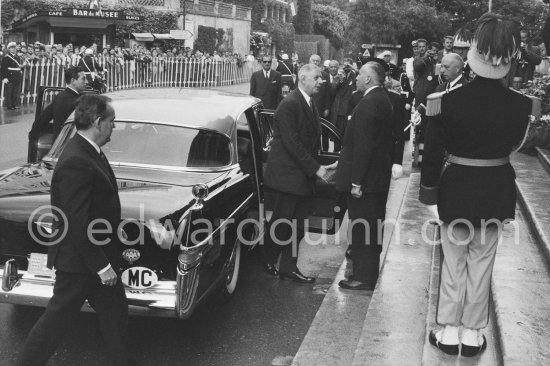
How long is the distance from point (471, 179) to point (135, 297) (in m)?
2.21

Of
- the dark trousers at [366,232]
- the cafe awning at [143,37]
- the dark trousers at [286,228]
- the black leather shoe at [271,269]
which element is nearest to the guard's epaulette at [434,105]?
the dark trousers at [366,232]

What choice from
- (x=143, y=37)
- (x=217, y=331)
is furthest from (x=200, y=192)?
(x=143, y=37)

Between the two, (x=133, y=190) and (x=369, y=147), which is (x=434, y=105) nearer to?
(x=369, y=147)

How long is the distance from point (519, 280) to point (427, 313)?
0.79 m

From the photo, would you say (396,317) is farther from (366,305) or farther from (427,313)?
(366,305)

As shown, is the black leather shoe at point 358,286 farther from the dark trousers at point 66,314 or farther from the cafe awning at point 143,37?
the cafe awning at point 143,37

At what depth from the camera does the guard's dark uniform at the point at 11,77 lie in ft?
69.6

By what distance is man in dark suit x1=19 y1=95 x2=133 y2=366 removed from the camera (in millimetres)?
3830

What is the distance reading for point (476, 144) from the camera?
162 inches

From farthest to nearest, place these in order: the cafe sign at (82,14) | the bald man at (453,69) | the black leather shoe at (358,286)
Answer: the cafe sign at (82,14), the bald man at (453,69), the black leather shoe at (358,286)

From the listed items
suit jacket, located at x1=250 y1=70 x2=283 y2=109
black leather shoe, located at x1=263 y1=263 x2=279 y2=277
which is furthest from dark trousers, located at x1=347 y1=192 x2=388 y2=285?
suit jacket, located at x1=250 y1=70 x2=283 y2=109

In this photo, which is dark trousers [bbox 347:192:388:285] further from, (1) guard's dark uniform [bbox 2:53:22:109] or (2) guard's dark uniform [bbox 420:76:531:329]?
(1) guard's dark uniform [bbox 2:53:22:109]

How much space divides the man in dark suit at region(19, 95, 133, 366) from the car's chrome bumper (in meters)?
0.63

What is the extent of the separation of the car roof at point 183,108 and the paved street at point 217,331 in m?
1.46
